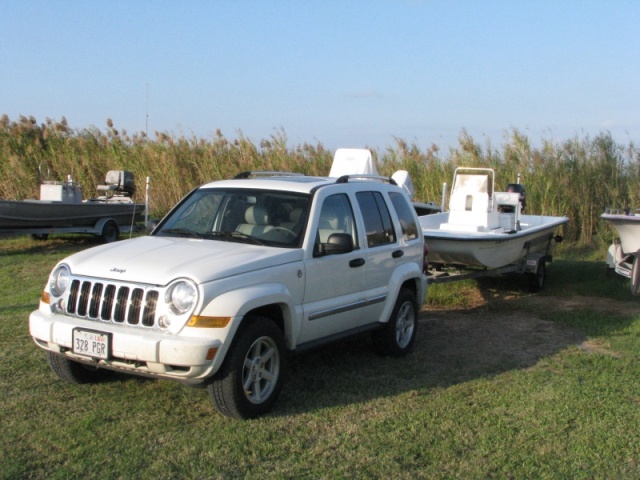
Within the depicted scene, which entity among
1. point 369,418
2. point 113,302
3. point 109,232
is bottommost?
point 369,418

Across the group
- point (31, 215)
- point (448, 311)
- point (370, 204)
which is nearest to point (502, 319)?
point (448, 311)

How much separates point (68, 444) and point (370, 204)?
380 centimetres

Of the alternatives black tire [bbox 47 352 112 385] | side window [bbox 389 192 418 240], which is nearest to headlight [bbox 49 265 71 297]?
black tire [bbox 47 352 112 385]

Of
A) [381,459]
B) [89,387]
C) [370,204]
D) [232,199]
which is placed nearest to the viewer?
[381,459]

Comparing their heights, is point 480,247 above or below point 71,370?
above

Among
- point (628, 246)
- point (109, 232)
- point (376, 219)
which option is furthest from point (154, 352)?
point (109, 232)

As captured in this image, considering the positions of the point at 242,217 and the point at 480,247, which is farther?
the point at 480,247

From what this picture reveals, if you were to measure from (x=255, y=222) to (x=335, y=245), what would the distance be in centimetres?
81

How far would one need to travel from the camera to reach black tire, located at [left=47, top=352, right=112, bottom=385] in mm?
6547

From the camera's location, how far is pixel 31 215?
615 inches

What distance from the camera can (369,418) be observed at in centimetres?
615

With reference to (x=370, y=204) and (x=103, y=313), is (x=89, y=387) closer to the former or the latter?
(x=103, y=313)

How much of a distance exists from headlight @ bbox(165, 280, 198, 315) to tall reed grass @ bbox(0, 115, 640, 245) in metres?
12.3

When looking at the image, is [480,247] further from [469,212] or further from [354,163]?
[354,163]
